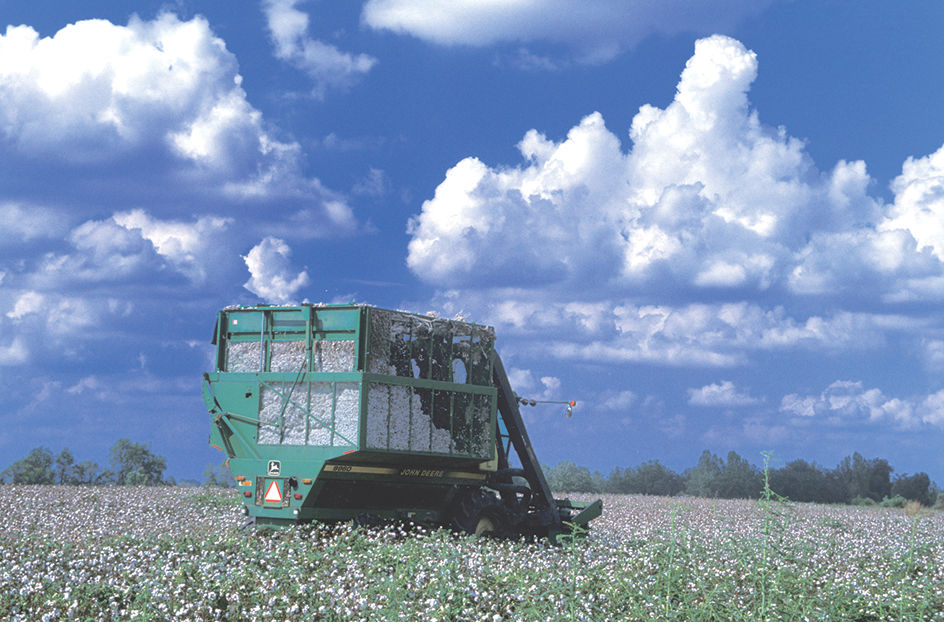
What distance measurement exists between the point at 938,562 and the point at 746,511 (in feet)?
56.6

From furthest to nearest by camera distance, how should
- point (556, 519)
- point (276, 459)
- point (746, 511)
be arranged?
point (746, 511) < point (556, 519) < point (276, 459)

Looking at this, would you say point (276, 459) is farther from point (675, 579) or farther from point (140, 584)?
point (675, 579)

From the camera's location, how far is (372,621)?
8.95 metres

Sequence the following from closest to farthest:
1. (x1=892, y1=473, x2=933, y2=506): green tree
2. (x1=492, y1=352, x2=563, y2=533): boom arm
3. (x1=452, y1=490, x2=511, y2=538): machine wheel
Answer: (x1=452, y1=490, x2=511, y2=538): machine wheel < (x1=492, y1=352, x2=563, y2=533): boom arm < (x1=892, y1=473, x2=933, y2=506): green tree

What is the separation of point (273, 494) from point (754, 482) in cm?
4201

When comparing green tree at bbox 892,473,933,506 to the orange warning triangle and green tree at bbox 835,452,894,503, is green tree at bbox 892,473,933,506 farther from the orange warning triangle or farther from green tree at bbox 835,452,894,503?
the orange warning triangle

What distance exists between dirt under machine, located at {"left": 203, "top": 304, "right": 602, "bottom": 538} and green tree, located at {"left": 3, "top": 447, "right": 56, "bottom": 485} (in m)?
20.2

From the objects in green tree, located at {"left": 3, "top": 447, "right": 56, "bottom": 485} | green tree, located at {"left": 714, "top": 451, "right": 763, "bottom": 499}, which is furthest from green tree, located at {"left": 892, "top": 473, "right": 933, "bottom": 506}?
green tree, located at {"left": 3, "top": 447, "right": 56, "bottom": 485}

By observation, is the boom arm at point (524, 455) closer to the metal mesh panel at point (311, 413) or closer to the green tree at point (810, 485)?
the metal mesh panel at point (311, 413)

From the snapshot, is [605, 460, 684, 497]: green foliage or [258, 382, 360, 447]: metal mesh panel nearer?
[258, 382, 360, 447]: metal mesh panel

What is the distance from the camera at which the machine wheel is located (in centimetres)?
1667

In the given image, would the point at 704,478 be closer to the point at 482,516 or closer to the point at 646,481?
the point at 646,481

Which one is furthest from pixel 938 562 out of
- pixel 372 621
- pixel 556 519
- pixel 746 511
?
pixel 746 511

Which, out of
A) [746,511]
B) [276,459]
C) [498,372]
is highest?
[498,372]
